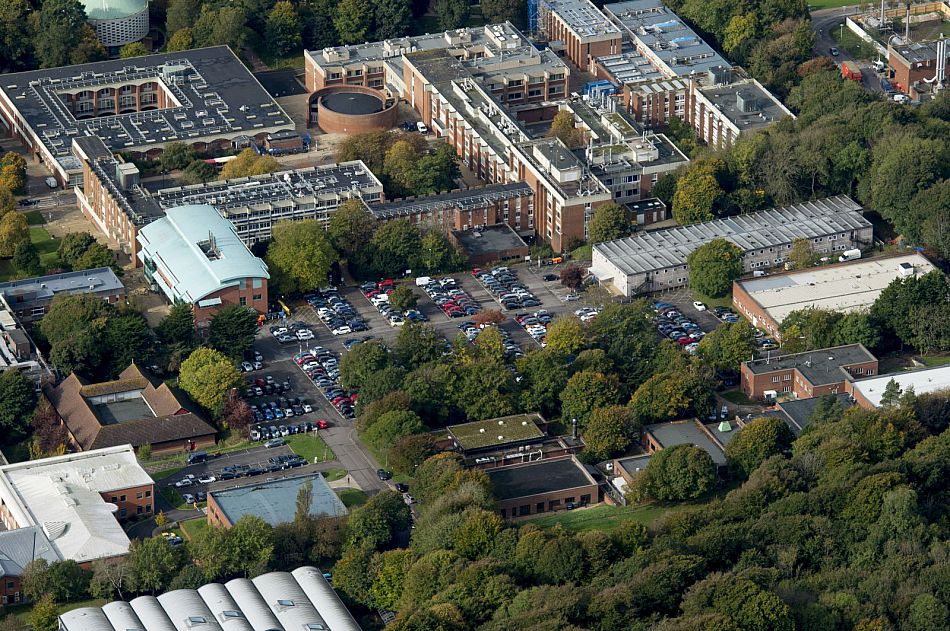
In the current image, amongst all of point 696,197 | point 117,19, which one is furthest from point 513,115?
point 117,19

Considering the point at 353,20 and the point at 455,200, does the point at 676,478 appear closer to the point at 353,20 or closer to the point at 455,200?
the point at 455,200

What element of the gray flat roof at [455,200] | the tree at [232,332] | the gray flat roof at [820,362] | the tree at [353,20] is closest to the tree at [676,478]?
the gray flat roof at [820,362]

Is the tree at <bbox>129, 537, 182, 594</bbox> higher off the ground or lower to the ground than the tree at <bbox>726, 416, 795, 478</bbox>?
higher

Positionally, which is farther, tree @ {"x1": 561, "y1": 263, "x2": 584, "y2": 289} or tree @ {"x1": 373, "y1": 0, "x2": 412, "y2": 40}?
tree @ {"x1": 373, "y1": 0, "x2": 412, "y2": 40}

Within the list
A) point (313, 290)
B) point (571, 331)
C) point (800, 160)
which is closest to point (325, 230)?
point (313, 290)

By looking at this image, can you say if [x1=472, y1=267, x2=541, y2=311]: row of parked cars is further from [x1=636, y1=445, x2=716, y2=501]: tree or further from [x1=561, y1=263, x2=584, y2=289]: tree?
[x1=636, y1=445, x2=716, y2=501]: tree

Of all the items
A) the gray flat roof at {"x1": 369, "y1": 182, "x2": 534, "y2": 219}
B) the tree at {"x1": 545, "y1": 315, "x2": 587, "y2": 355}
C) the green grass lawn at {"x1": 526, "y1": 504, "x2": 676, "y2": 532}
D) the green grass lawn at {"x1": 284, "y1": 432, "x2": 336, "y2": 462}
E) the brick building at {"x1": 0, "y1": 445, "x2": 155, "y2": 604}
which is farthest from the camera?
the gray flat roof at {"x1": 369, "y1": 182, "x2": 534, "y2": 219}

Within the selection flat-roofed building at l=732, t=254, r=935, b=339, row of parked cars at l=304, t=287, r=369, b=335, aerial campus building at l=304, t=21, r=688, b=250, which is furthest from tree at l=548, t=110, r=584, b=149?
row of parked cars at l=304, t=287, r=369, b=335
